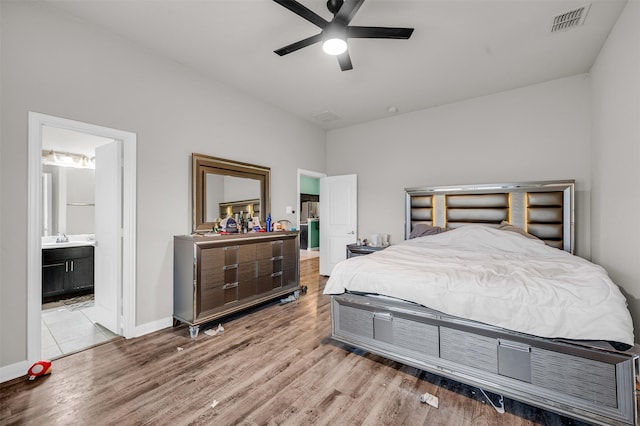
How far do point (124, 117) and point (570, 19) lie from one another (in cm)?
442

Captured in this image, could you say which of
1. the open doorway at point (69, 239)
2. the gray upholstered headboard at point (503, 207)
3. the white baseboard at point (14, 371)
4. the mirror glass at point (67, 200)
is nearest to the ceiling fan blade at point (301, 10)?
the open doorway at point (69, 239)

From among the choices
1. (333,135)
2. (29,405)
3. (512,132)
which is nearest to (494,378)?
(29,405)

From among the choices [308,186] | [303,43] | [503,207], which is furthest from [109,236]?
[308,186]

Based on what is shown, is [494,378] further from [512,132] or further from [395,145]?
[395,145]

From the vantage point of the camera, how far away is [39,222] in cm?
230

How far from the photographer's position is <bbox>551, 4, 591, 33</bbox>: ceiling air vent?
246 centimetres

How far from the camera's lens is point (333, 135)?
584cm

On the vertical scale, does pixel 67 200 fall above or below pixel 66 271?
above

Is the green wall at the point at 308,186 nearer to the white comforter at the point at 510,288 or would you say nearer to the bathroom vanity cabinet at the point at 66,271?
the bathroom vanity cabinet at the point at 66,271

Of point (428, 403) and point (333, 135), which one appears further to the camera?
point (333, 135)

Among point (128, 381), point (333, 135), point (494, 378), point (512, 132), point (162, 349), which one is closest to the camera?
point (494, 378)

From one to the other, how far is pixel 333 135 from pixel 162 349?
4.71 meters

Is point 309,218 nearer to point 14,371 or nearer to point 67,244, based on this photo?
A: point 67,244

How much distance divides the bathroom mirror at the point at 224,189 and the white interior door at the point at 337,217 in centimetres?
165
